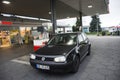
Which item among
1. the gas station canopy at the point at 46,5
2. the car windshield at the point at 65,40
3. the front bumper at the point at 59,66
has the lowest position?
the front bumper at the point at 59,66

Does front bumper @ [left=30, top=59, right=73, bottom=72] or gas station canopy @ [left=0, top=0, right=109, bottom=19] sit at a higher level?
gas station canopy @ [left=0, top=0, right=109, bottom=19]

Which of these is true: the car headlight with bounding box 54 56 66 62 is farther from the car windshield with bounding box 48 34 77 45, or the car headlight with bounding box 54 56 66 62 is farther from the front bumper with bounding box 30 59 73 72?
the car windshield with bounding box 48 34 77 45

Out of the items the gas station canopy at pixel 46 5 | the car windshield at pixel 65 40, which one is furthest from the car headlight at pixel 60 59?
the gas station canopy at pixel 46 5

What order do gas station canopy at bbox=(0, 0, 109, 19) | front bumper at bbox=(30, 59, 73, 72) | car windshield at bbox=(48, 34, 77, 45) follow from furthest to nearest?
1. gas station canopy at bbox=(0, 0, 109, 19)
2. car windshield at bbox=(48, 34, 77, 45)
3. front bumper at bbox=(30, 59, 73, 72)

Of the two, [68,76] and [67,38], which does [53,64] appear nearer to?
[68,76]

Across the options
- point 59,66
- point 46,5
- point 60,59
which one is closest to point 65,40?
point 60,59

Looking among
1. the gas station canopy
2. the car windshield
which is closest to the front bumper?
the car windshield

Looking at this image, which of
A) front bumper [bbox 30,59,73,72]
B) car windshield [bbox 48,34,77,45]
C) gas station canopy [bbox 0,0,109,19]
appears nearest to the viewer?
front bumper [bbox 30,59,73,72]

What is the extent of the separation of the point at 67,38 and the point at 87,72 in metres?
1.41

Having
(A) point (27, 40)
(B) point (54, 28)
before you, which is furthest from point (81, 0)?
(A) point (27, 40)

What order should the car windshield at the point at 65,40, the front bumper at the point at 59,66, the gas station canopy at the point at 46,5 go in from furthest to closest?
the gas station canopy at the point at 46,5
the car windshield at the point at 65,40
the front bumper at the point at 59,66

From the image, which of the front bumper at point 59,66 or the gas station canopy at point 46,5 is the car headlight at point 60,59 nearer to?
the front bumper at point 59,66

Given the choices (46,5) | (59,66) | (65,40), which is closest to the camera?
(59,66)

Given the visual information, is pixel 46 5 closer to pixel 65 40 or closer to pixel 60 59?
pixel 65 40
